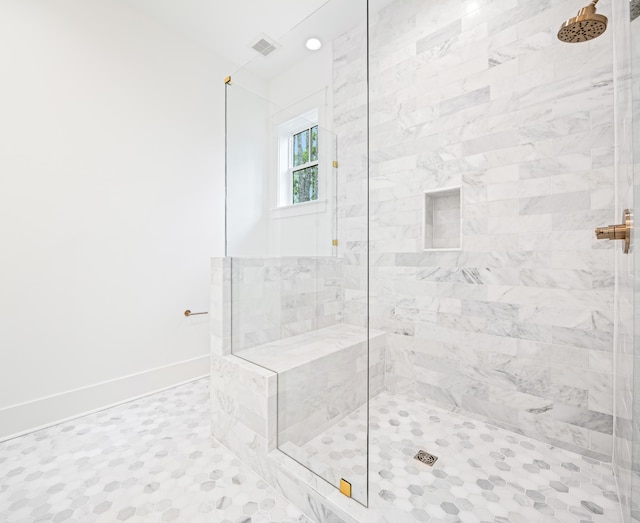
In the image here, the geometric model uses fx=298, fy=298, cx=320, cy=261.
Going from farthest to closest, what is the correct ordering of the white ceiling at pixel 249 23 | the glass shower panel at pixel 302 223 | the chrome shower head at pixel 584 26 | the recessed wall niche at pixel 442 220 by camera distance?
the recessed wall niche at pixel 442 220 → the white ceiling at pixel 249 23 → the glass shower panel at pixel 302 223 → the chrome shower head at pixel 584 26

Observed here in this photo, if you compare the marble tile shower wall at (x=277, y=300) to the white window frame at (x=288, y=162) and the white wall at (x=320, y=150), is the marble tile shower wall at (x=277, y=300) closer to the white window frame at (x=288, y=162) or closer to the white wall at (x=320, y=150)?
the white wall at (x=320, y=150)

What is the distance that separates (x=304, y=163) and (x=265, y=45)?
0.82 metres

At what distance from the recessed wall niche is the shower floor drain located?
1.20 metres

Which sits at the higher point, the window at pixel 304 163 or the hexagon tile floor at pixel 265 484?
the window at pixel 304 163

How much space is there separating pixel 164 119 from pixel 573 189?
9.17ft

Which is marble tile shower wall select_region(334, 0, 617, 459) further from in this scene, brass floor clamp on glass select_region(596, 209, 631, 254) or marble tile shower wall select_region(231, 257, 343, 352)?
brass floor clamp on glass select_region(596, 209, 631, 254)

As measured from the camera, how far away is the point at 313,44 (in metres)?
1.72

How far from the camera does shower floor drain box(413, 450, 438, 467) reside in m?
1.41

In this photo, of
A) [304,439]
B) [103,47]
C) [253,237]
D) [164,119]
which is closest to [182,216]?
[164,119]

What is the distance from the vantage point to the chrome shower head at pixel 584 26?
1.01m

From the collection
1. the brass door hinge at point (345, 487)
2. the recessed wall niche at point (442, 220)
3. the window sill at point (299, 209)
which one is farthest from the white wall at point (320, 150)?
the brass door hinge at point (345, 487)

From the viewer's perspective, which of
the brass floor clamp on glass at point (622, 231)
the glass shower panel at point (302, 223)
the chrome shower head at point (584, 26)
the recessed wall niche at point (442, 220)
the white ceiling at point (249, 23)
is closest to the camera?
the brass floor clamp on glass at point (622, 231)

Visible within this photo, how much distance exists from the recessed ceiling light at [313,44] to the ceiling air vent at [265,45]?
0.67 feet

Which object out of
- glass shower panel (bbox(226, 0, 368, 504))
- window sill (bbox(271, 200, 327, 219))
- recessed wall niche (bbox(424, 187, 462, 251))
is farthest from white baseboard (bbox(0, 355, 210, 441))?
recessed wall niche (bbox(424, 187, 462, 251))
